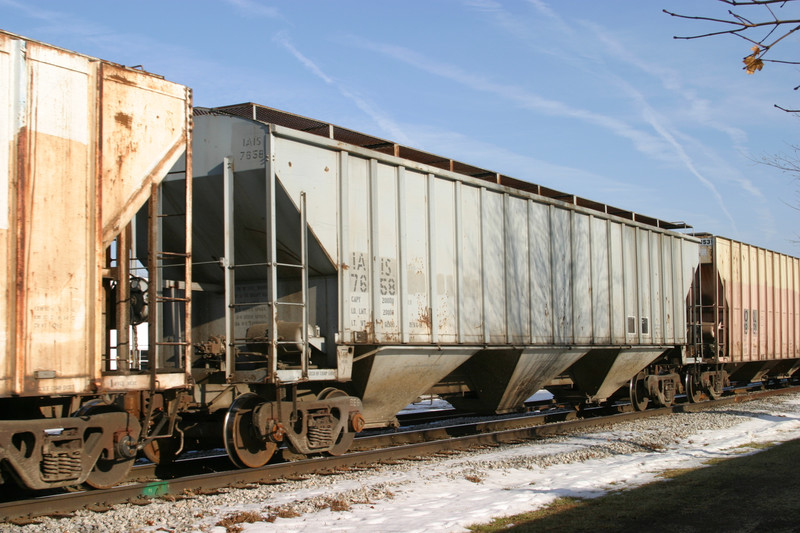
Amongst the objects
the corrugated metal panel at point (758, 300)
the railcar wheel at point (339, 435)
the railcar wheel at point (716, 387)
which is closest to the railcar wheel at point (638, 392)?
the railcar wheel at point (716, 387)

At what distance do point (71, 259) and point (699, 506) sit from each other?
6.13m

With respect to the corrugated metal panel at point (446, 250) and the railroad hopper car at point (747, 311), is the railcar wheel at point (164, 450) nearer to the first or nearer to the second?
the corrugated metal panel at point (446, 250)

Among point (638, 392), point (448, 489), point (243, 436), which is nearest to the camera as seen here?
point (448, 489)

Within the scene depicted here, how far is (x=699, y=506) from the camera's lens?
6934 millimetres

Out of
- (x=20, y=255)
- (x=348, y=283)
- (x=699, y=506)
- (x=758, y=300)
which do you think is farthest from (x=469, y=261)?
(x=758, y=300)

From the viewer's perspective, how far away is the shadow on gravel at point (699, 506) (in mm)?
6258

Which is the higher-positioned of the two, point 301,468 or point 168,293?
point 168,293

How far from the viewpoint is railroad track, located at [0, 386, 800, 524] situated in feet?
22.4

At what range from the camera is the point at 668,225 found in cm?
1939

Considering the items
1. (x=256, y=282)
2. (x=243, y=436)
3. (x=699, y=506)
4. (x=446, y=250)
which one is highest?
(x=446, y=250)

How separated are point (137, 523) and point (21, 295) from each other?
86.0 inches

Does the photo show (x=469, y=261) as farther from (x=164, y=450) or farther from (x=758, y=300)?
(x=758, y=300)

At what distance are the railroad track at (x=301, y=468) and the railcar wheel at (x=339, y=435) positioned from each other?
0.58 ft

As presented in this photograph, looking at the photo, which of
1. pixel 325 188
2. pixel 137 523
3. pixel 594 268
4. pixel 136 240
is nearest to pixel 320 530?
pixel 137 523
